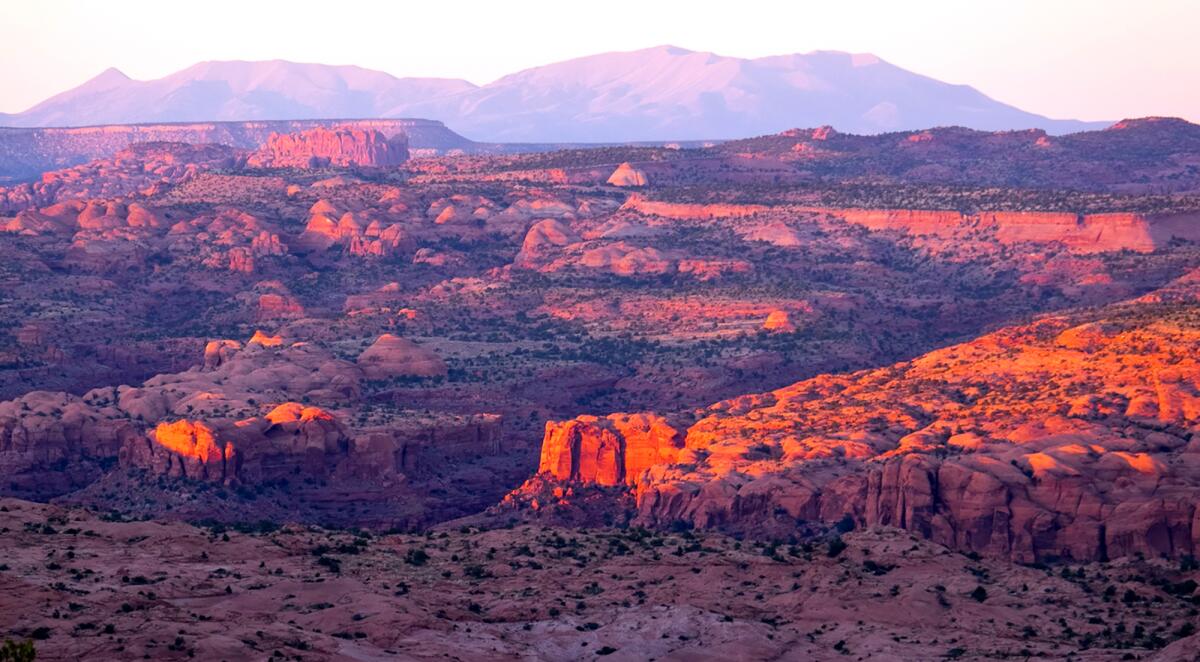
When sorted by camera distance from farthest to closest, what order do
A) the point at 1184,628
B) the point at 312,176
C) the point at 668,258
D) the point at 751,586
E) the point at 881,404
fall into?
the point at 312,176 < the point at 668,258 < the point at 881,404 < the point at 751,586 < the point at 1184,628

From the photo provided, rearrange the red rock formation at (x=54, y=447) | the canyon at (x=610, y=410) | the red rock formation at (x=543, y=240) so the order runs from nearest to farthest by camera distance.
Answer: the canyon at (x=610, y=410) < the red rock formation at (x=54, y=447) < the red rock formation at (x=543, y=240)

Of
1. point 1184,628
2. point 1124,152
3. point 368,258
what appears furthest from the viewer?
point 1124,152

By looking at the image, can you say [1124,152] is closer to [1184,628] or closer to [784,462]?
[784,462]

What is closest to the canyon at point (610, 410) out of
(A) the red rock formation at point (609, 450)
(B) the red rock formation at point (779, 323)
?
(A) the red rock formation at point (609, 450)

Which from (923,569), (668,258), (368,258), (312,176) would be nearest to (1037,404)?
(923,569)

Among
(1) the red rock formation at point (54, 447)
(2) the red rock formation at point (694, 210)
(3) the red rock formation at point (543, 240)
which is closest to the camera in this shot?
(1) the red rock formation at point (54, 447)

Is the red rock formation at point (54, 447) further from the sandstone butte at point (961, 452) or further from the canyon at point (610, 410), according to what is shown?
the sandstone butte at point (961, 452)

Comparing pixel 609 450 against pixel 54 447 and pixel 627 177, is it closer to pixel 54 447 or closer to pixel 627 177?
pixel 54 447
